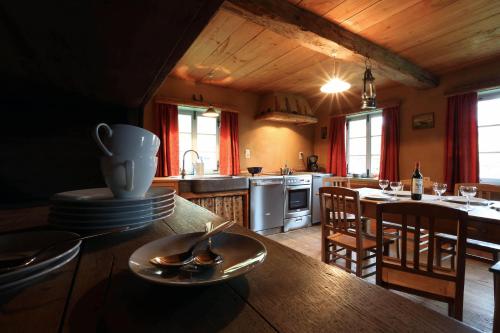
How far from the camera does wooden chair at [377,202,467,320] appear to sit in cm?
109

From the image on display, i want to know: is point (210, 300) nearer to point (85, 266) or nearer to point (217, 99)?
point (85, 266)

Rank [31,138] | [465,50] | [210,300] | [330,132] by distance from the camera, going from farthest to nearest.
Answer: [330,132], [465,50], [31,138], [210,300]

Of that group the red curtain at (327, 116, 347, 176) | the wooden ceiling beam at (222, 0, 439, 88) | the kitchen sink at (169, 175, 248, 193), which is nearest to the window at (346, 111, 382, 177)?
the red curtain at (327, 116, 347, 176)

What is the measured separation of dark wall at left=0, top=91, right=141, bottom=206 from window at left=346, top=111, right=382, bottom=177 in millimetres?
3891

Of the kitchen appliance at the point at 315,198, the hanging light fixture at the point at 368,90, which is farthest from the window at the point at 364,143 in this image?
the hanging light fixture at the point at 368,90

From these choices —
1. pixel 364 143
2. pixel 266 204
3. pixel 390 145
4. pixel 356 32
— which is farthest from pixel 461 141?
pixel 266 204

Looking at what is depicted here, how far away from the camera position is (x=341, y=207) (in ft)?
6.30

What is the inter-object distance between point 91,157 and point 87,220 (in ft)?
2.25

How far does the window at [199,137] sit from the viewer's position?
11.5 ft

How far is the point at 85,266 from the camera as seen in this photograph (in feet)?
1.30

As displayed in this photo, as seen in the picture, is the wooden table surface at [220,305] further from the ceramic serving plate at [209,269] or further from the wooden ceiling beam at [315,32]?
the wooden ceiling beam at [315,32]

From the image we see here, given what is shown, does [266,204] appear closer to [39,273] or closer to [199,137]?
[199,137]

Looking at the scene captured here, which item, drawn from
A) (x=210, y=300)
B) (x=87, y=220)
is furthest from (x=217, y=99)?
(x=210, y=300)

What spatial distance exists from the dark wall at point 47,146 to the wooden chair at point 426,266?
150 cm
